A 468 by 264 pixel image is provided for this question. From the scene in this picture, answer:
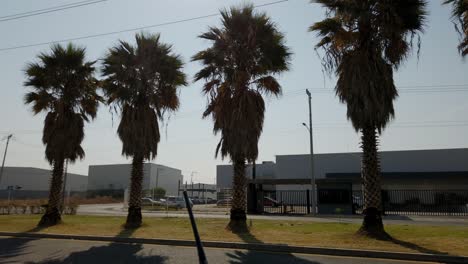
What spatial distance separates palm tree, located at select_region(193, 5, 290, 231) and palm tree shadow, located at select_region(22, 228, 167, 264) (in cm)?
586

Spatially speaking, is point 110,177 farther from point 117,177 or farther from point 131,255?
point 131,255

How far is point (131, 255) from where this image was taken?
1153cm

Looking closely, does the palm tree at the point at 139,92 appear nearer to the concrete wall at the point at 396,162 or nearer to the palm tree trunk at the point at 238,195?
the palm tree trunk at the point at 238,195

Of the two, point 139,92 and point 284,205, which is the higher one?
point 139,92

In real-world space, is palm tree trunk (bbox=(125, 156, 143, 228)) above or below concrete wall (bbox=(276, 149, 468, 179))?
below

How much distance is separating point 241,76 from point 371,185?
7.36m

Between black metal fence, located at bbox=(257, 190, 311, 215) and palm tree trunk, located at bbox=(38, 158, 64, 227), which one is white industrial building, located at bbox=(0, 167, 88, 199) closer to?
black metal fence, located at bbox=(257, 190, 311, 215)

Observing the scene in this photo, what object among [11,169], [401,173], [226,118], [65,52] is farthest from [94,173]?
[226,118]

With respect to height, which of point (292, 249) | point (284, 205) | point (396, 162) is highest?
point (396, 162)

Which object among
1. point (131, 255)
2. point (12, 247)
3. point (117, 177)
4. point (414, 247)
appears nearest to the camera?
point (131, 255)

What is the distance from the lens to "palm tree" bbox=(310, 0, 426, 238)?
14406 mm

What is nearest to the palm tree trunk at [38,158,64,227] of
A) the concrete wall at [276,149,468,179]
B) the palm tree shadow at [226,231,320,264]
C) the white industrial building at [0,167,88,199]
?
the palm tree shadow at [226,231,320,264]

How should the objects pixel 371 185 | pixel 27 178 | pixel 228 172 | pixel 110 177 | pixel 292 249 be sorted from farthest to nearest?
pixel 110 177, pixel 27 178, pixel 228 172, pixel 371 185, pixel 292 249

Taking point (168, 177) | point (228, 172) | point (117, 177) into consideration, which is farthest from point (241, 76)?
point (168, 177)
